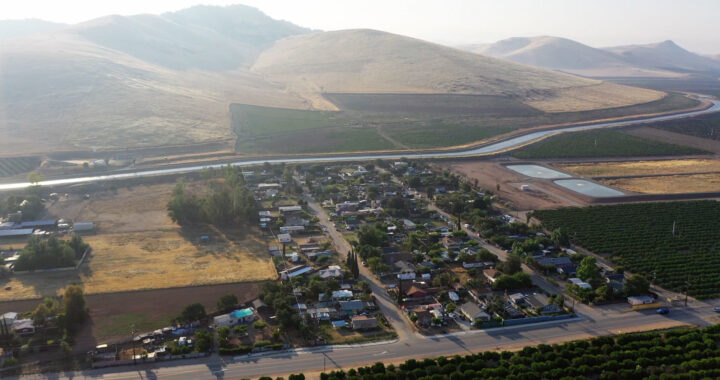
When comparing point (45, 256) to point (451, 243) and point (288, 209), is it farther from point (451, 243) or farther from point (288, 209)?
point (451, 243)

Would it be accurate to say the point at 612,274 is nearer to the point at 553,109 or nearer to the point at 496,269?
the point at 496,269

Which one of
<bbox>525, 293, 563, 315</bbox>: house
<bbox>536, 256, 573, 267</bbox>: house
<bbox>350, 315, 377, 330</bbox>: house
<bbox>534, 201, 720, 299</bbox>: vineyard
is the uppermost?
<bbox>534, 201, 720, 299</bbox>: vineyard

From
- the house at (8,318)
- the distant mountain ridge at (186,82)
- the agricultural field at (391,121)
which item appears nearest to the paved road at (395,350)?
the house at (8,318)

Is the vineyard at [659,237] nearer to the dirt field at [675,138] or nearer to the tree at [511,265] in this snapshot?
the tree at [511,265]

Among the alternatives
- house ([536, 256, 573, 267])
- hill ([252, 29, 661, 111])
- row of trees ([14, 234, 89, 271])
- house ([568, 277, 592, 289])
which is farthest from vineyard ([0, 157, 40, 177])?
house ([568, 277, 592, 289])

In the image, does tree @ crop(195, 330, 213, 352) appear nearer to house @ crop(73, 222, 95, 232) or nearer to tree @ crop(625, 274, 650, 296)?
house @ crop(73, 222, 95, 232)

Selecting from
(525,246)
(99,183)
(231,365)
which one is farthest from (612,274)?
(99,183)

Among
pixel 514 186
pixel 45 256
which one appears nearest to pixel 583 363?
pixel 514 186

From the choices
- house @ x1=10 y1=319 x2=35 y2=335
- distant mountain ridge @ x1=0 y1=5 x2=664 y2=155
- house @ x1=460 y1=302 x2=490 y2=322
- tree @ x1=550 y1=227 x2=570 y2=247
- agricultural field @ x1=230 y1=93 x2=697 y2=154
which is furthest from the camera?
distant mountain ridge @ x1=0 y1=5 x2=664 y2=155
